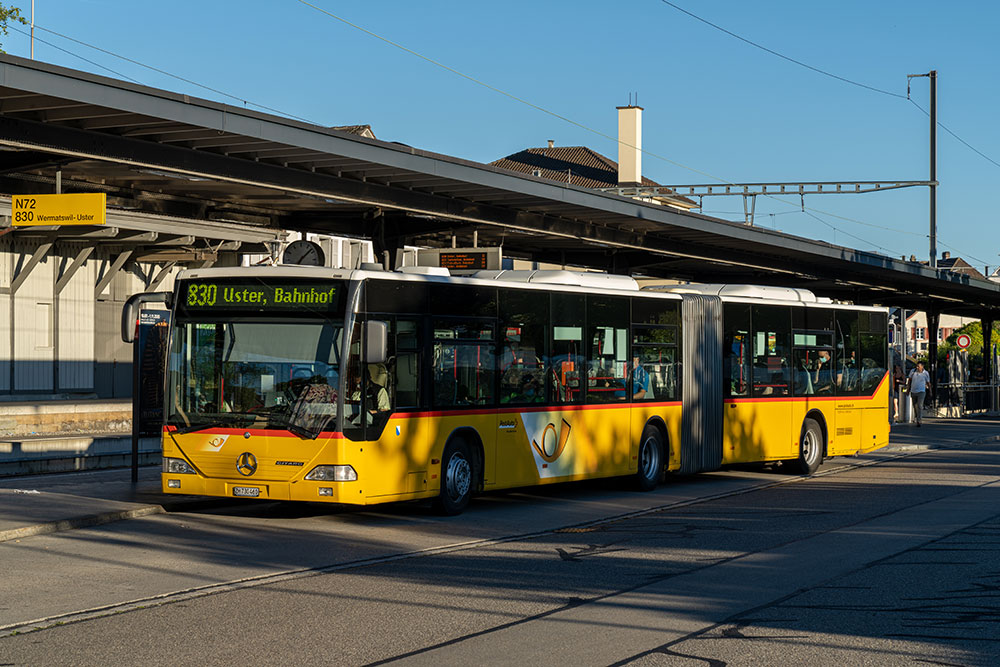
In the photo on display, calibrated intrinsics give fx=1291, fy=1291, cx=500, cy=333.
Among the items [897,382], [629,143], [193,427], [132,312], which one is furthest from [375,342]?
[629,143]

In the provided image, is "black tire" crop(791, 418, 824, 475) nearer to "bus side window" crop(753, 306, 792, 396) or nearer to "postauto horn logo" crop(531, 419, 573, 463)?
"bus side window" crop(753, 306, 792, 396)

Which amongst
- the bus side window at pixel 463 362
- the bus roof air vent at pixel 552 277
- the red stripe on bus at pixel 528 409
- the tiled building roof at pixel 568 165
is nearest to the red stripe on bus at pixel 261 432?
the red stripe on bus at pixel 528 409

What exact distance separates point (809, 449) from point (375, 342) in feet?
35.9

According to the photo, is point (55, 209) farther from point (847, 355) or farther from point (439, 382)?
point (847, 355)

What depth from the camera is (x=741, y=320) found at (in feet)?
67.4

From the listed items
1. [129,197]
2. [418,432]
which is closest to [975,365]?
[129,197]

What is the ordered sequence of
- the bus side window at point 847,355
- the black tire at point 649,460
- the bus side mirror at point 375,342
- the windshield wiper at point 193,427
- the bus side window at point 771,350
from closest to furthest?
the bus side mirror at point 375,342 < the windshield wiper at point 193,427 < the black tire at point 649,460 < the bus side window at point 771,350 < the bus side window at point 847,355

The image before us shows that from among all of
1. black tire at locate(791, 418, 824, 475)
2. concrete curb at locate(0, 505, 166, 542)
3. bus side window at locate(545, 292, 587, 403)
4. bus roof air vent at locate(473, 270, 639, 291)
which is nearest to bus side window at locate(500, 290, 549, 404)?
bus side window at locate(545, 292, 587, 403)

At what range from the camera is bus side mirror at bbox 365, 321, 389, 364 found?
13266 mm

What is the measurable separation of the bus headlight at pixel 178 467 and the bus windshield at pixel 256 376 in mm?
356

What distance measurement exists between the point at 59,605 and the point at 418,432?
18.3 feet

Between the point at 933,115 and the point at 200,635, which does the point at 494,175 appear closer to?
the point at 200,635

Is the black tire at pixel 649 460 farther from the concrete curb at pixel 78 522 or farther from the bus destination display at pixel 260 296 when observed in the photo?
the concrete curb at pixel 78 522

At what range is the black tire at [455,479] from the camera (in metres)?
14.7
